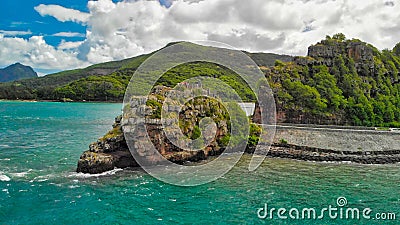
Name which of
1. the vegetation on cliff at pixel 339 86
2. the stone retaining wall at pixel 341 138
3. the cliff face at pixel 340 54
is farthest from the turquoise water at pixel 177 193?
the cliff face at pixel 340 54

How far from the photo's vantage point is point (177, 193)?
27.7m

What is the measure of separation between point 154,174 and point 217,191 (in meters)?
7.52

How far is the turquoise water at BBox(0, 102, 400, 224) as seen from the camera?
22609mm

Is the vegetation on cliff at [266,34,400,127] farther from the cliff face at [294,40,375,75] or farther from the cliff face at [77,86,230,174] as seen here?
the cliff face at [77,86,230,174]

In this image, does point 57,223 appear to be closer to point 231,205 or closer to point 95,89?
point 231,205

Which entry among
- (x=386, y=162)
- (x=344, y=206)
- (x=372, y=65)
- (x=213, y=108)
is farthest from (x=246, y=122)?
(x=372, y=65)

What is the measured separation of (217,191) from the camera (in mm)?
28391

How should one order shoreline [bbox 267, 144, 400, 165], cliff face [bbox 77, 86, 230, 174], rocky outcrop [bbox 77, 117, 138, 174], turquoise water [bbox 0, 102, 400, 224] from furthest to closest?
shoreline [bbox 267, 144, 400, 165]
cliff face [bbox 77, 86, 230, 174]
rocky outcrop [bbox 77, 117, 138, 174]
turquoise water [bbox 0, 102, 400, 224]

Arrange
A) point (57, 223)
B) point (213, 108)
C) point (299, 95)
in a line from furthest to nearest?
1. point (299, 95)
2. point (213, 108)
3. point (57, 223)

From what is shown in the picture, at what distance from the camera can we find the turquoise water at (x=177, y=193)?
2261cm

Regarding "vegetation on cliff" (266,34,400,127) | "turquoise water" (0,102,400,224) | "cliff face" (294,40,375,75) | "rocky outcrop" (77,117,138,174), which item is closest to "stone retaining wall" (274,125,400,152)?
"turquoise water" (0,102,400,224)

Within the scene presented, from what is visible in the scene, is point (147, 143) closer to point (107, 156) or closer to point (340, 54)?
point (107, 156)

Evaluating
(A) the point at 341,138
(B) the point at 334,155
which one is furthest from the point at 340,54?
(B) the point at 334,155

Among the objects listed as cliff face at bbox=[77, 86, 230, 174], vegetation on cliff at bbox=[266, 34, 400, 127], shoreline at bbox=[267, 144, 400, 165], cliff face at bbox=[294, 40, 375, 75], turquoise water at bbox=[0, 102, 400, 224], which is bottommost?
turquoise water at bbox=[0, 102, 400, 224]
